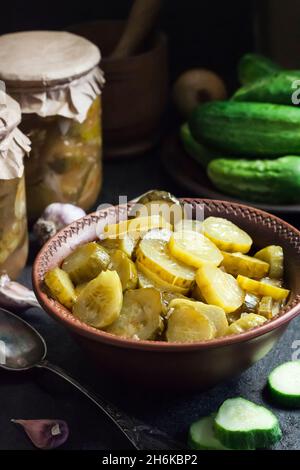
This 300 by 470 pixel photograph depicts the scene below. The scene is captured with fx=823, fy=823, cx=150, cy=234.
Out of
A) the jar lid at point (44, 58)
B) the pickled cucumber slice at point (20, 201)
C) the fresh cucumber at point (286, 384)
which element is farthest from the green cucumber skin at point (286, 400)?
the jar lid at point (44, 58)

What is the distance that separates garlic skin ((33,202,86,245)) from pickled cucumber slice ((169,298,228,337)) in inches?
19.4

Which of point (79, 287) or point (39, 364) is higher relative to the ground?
point (79, 287)

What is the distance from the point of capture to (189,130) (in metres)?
1.82

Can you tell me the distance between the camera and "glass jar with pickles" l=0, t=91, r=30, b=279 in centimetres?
135

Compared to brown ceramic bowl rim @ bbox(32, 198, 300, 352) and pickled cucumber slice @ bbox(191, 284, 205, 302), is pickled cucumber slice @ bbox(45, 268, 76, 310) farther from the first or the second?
pickled cucumber slice @ bbox(191, 284, 205, 302)

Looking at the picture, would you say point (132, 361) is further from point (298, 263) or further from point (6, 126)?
point (6, 126)

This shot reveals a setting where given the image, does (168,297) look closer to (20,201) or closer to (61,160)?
(20,201)

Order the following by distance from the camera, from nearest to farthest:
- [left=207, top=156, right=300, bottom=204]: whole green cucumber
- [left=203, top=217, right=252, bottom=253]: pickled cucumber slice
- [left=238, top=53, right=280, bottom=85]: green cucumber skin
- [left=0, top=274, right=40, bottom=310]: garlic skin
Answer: [left=203, top=217, right=252, bottom=253]: pickled cucumber slice
[left=0, top=274, right=40, bottom=310]: garlic skin
[left=207, top=156, right=300, bottom=204]: whole green cucumber
[left=238, top=53, right=280, bottom=85]: green cucumber skin

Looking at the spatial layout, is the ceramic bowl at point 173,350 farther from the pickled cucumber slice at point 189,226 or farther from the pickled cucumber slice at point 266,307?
the pickled cucumber slice at point 189,226

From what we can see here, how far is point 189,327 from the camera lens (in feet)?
3.62

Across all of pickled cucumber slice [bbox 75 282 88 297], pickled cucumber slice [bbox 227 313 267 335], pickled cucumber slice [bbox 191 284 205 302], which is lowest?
pickled cucumber slice [bbox 75 282 88 297]

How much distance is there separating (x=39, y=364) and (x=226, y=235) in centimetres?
35

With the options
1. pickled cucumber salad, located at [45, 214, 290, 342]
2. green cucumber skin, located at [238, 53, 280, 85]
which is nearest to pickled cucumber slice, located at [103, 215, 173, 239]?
pickled cucumber salad, located at [45, 214, 290, 342]

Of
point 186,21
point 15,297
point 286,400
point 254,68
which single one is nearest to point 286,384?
point 286,400
